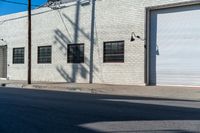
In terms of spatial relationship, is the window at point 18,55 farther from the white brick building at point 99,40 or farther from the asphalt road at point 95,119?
the asphalt road at point 95,119

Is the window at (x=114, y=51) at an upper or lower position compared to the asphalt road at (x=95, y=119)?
upper

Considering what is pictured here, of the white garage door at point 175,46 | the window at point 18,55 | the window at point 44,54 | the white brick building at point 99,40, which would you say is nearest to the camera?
the white garage door at point 175,46

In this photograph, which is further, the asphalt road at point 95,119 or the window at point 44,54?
the window at point 44,54

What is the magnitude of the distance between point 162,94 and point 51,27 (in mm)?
15552

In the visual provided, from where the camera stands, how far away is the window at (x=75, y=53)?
31.8 m

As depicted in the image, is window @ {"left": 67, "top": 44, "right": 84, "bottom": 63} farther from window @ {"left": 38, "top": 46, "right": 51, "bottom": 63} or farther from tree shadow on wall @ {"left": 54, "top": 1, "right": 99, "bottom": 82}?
window @ {"left": 38, "top": 46, "right": 51, "bottom": 63}

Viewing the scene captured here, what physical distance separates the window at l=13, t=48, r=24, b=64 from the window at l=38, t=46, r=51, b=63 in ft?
9.27

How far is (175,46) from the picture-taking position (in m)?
25.7

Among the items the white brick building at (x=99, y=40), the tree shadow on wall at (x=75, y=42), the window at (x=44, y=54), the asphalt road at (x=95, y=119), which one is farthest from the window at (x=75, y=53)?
the asphalt road at (x=95, y=119)

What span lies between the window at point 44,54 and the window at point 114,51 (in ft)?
22.9

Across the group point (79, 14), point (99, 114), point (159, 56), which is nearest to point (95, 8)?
point (79, 14)

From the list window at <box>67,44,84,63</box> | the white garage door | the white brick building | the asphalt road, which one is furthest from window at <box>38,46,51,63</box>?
the asphalt road

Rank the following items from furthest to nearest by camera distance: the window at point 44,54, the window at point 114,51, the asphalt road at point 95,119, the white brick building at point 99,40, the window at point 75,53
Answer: the window at point 44,54 → the window at point 75,53 → the window at point 114,51 → the white brick building at point 99,40 → the asphalt road at point 95,119

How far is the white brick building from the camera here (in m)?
26.8
